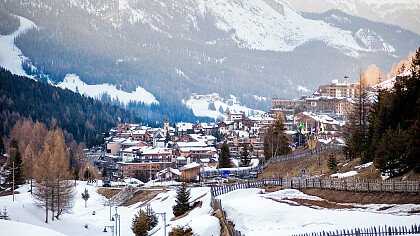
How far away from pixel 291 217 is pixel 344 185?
7.56 meters

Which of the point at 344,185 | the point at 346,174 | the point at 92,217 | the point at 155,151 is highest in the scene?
the point at 155,151

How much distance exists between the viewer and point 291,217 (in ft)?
128

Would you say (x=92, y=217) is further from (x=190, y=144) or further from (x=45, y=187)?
(x=190, y=144)

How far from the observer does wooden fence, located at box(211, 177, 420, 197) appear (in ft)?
126

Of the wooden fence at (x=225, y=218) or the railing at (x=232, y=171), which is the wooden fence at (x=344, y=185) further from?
the railing at (x=232, y=171)

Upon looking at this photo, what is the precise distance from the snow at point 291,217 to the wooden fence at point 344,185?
74.1 inches

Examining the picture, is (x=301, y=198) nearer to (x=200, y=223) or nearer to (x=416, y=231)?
(x=200, y=223)

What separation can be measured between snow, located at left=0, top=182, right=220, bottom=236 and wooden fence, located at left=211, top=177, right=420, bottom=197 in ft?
14.0

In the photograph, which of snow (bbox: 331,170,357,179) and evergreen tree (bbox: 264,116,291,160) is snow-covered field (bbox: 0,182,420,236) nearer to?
snow (bbox: 331,170,357,179)

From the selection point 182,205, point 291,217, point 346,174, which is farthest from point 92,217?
point 291,217

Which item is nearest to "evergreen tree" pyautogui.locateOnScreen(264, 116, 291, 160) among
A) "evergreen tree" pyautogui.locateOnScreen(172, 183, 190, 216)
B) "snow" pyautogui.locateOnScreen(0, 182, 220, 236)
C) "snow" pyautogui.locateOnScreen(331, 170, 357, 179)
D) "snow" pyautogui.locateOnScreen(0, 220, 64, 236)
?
"snow" pyautogui.locateOnScreen(0, 182, 220, 236)

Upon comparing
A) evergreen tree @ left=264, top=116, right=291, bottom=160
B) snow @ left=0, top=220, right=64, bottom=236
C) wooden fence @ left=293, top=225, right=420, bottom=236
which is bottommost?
snow @ left=0, top=220, right=64, bottom=236

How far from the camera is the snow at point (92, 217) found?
40.8 m

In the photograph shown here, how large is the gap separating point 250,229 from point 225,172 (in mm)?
53606
